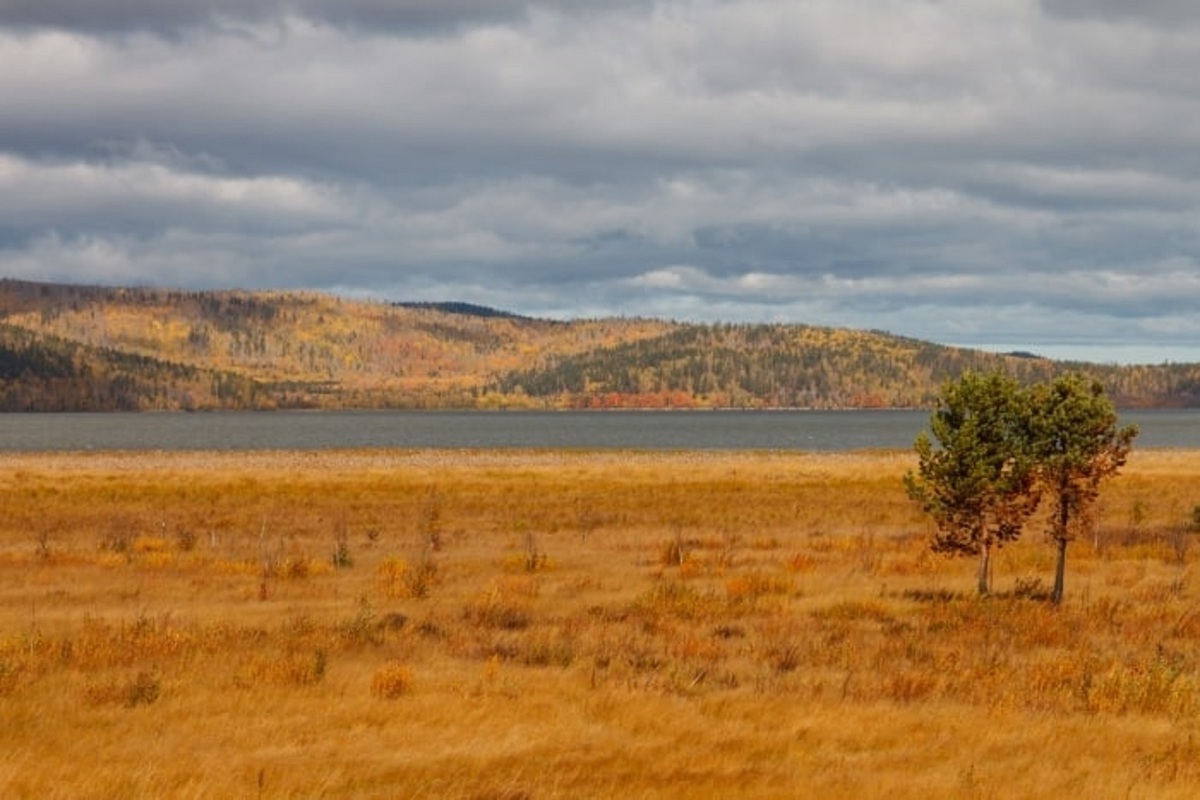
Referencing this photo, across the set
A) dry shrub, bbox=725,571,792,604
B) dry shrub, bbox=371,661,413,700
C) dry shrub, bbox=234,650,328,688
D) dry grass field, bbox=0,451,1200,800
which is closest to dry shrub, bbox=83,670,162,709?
dry grass field, bbox=0,451,1200,800

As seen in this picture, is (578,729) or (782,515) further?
(782,515)

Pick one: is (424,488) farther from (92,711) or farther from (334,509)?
(92,711)

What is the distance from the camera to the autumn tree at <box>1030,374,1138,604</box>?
2267 cm

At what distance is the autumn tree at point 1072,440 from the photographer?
74.4ft

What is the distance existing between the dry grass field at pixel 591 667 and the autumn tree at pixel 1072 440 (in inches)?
81.7

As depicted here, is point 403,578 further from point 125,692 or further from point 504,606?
point 125,692

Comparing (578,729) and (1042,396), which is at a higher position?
(1042,396)

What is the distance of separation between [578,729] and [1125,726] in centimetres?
633

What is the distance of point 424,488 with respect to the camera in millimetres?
61156

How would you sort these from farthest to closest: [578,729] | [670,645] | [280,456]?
[280,456] → [670,645] → [578,729]

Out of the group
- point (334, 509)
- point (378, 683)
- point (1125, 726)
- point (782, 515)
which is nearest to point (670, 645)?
point (378, 683)

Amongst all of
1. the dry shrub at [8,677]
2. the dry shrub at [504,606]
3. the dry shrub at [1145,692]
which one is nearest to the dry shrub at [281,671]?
the dry shrub at [8,677]

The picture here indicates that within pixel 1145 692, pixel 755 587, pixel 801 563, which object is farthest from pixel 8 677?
pixel 801 563

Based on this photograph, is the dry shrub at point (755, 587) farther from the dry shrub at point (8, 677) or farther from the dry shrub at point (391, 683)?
the dry shrub at point (8, 677)
